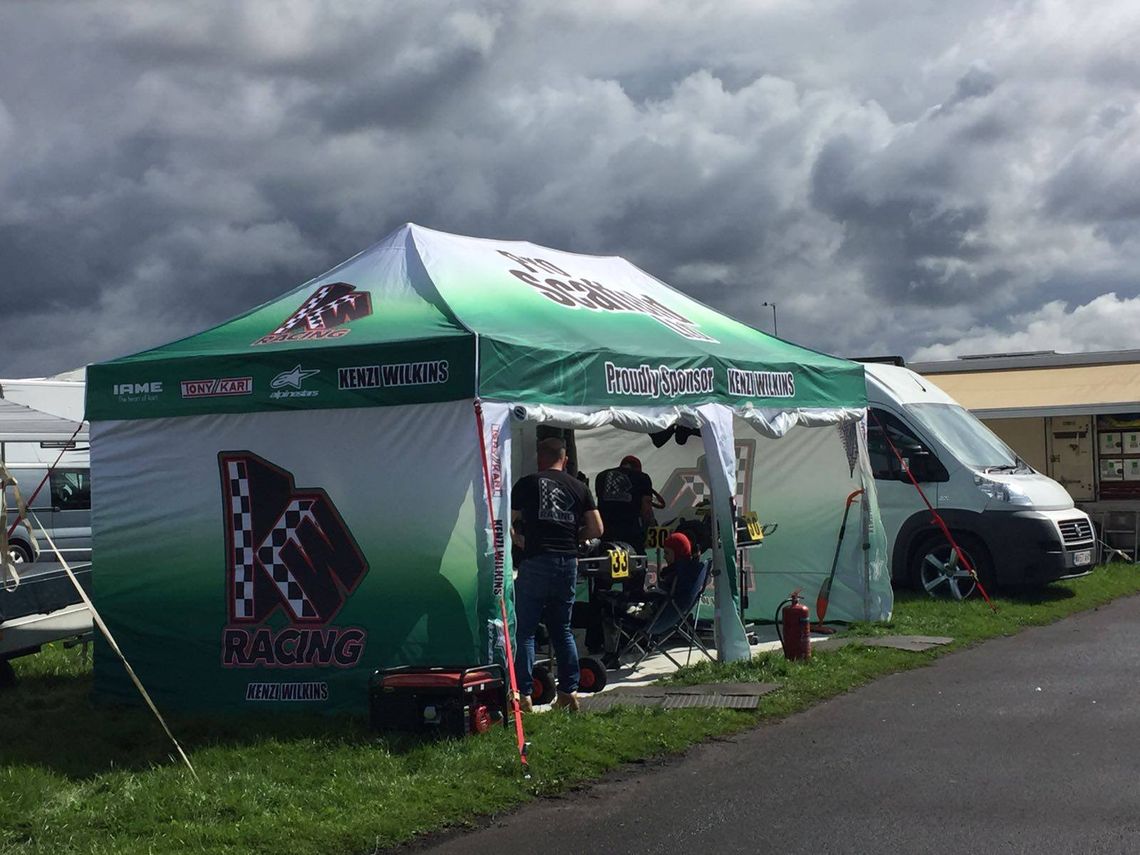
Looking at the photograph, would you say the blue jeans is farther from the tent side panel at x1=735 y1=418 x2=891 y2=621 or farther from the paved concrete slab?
the tent side panel at x1=735 y1=418 x2=891 y2=621

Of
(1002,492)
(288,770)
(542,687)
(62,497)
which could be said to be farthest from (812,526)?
(62,497)

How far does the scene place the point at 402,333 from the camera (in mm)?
9156

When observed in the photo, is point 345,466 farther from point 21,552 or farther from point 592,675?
point 21,552

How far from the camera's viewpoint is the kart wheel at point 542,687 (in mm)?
9188

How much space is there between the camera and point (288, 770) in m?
7.35

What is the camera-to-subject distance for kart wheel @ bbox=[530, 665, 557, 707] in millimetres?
9188

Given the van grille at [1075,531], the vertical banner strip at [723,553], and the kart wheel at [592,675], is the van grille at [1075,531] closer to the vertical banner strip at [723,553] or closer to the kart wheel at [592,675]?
the vertical banner strip at [723,553]

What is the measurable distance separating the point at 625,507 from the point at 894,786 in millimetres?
5725

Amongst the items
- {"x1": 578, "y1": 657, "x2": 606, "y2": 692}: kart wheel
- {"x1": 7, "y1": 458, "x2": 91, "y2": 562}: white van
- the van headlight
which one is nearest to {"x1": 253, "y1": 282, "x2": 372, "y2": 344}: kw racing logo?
{"x1": 578, "y1": 657, "x2": 606, "y2": 692}: kart wheel

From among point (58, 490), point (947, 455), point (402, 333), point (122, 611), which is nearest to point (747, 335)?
point (947, 455)

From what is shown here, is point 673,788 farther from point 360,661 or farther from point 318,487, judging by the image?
point 318,487

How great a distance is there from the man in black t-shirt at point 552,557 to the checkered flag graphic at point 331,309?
1.97m

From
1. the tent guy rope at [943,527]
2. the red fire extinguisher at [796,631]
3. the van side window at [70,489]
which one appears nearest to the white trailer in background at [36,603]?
the red fire extinguisher at [796,631]

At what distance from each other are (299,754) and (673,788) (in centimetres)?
222
